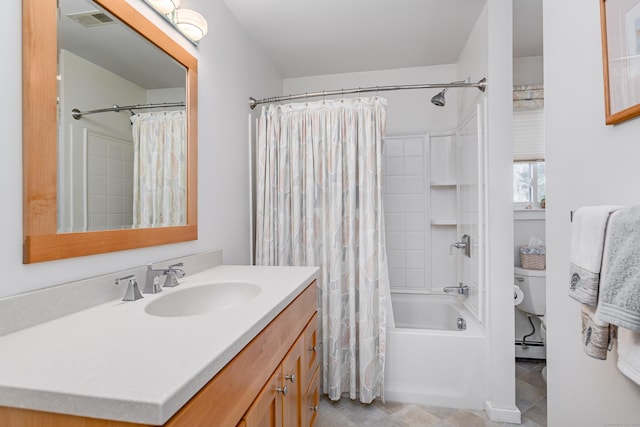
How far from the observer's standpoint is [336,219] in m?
1.95

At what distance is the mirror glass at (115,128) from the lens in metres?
0.95

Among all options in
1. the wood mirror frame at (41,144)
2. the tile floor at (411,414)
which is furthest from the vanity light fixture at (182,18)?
the tile floor at (411,414)

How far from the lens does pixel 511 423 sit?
5.89 feet

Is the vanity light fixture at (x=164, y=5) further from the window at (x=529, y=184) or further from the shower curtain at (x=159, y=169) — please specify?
the window at (x=529, y=184)

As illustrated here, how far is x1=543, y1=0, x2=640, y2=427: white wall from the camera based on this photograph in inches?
30.9

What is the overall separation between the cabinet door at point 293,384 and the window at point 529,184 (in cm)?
245

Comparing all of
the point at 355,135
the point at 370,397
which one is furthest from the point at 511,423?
the point at 355,135

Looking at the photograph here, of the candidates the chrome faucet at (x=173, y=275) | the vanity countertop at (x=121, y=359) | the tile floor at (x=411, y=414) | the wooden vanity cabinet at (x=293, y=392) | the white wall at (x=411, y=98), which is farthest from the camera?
the white wall at (x=411, y=98)

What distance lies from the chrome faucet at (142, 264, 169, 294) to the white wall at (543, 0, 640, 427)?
144 cm

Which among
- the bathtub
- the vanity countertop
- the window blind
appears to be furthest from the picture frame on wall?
the window blind

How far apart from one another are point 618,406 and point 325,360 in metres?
1.48

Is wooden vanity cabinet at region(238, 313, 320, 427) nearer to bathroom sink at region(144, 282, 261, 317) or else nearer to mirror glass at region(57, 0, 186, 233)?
bathroom sink at region(144, 282, 261, 317)

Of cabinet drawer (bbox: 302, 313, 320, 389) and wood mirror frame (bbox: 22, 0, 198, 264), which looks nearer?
wood mirror frame (bbox: 22, 0, 198, 264)

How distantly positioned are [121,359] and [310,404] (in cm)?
110
